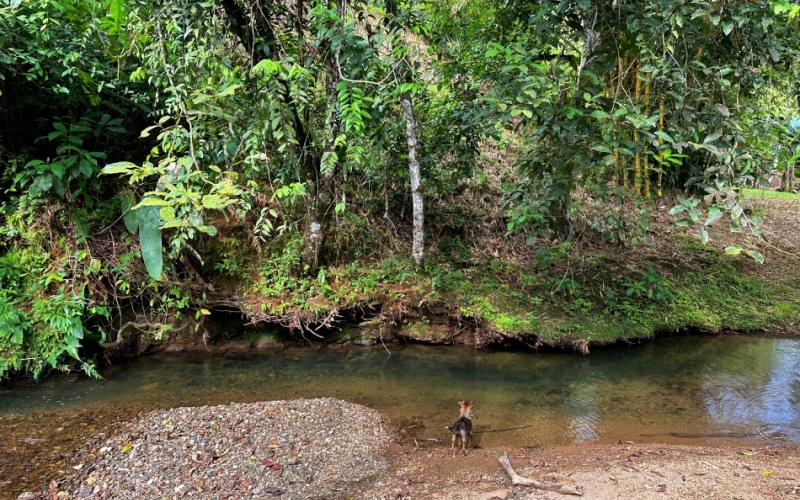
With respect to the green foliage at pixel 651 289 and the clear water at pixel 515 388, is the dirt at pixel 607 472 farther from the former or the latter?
the green foliage at pixel 651 289

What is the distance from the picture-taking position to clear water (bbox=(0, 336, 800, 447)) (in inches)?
181

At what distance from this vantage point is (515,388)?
17.8 feet

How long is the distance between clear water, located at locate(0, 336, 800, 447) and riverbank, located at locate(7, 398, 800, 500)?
34 centimetres

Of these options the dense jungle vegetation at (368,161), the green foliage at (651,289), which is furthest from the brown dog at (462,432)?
the green foliage at (651,289)

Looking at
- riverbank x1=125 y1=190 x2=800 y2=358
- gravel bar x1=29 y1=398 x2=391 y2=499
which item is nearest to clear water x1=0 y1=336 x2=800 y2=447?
riverbank x1=125 y1=190 x2=800 y2=358

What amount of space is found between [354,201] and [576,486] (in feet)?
18.2

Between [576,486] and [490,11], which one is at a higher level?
[490,11]

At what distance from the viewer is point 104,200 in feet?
19.9

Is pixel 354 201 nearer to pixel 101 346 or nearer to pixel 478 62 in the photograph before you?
pixel 478 62

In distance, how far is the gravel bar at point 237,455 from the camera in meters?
3.48

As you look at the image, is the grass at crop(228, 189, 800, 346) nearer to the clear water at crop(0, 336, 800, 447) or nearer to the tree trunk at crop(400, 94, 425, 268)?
the tree trunk at crop(400, 94, 425, 268)

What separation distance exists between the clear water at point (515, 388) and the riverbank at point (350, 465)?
1.13 ft

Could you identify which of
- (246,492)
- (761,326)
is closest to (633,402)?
(761,326)

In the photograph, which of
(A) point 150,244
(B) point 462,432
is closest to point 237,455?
(B) point 462,432
